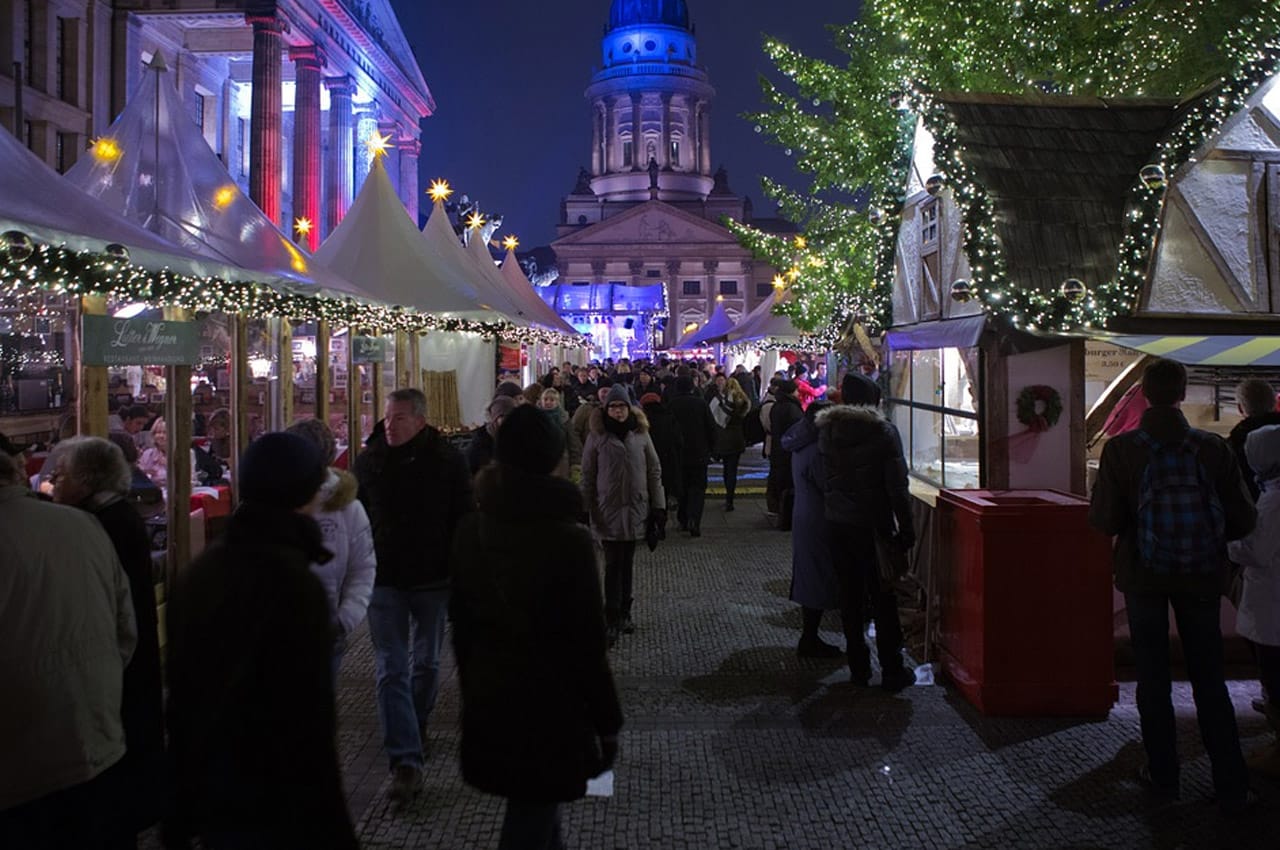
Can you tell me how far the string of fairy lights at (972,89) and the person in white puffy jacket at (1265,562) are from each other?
249 centimetres

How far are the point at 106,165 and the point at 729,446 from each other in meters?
8.14

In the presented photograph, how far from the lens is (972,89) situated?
1510 cm

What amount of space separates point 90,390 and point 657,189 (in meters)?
89.9

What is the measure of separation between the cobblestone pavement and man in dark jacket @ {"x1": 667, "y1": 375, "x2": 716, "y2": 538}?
5046 millimetres

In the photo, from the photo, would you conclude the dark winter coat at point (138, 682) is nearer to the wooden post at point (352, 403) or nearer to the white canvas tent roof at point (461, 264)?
the wooden post at point (352, 403)

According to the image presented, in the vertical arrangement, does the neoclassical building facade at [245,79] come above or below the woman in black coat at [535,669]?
above

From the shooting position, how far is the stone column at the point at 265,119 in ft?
112

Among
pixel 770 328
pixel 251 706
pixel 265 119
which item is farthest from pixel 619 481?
pixel 265 119

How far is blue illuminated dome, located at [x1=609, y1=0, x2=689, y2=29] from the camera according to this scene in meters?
101

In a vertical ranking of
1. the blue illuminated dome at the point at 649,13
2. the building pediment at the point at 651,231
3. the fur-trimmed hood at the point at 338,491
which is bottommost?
the fur-trimmed hood at the point at 338,491

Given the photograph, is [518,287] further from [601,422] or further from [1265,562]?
[1265,562]

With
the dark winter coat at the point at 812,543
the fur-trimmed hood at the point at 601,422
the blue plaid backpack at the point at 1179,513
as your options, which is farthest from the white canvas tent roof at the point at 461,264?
the blue plaid backpack at the point at 1179,513

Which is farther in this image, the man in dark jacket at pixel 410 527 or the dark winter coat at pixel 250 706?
the man in dark jacket at pixel 410 527

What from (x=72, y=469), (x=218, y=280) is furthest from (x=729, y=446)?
(x=72, y=469)
